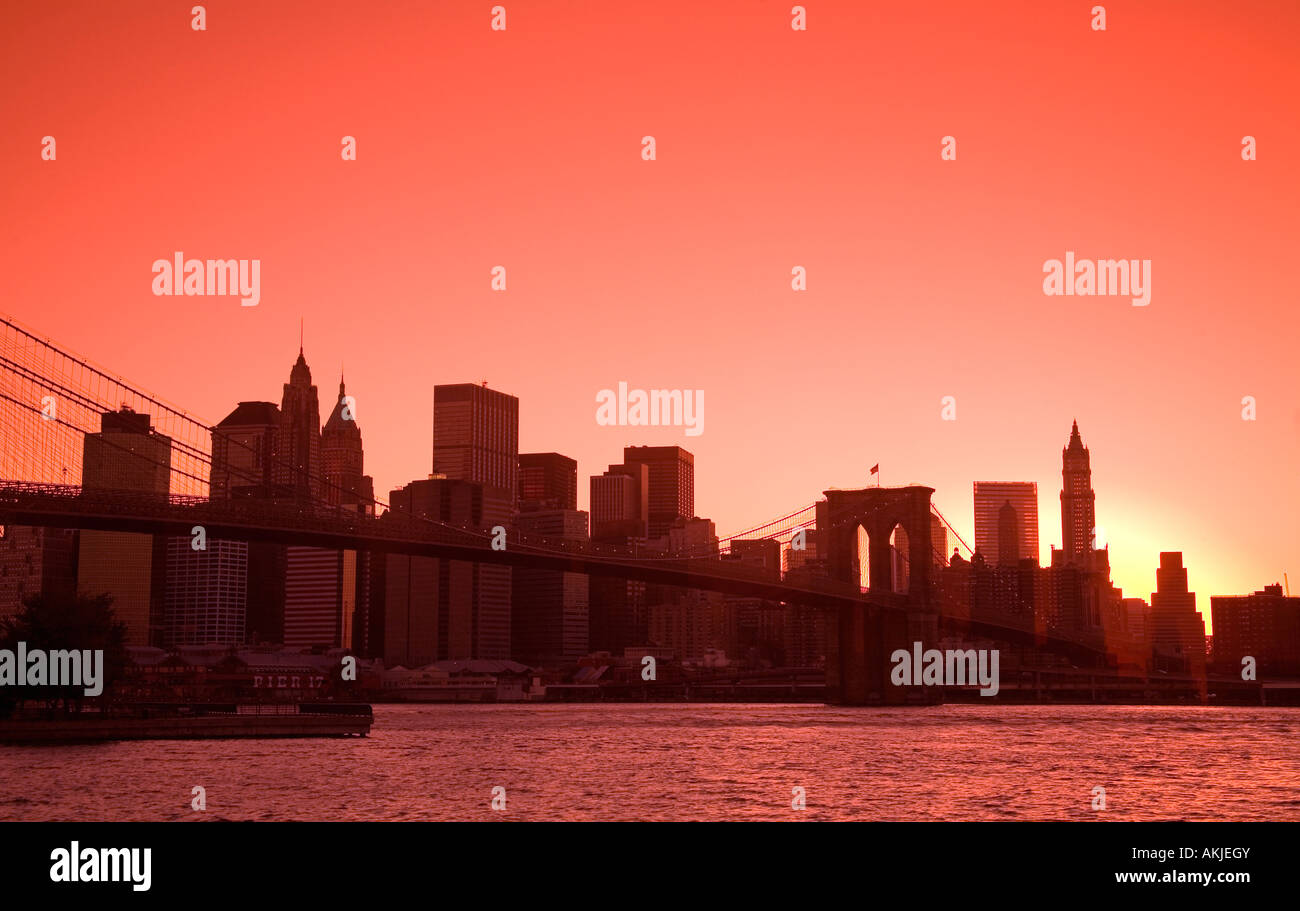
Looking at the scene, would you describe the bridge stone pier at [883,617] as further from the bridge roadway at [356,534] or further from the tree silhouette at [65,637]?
the tree silhouette at [65,637]

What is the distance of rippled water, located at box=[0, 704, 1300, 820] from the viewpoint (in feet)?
100

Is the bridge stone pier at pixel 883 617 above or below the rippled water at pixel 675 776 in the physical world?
above

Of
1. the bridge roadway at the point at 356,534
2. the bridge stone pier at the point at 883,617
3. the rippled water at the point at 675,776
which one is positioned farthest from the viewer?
the bridge stone pier at the point at 883,617

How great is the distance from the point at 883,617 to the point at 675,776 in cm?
6563

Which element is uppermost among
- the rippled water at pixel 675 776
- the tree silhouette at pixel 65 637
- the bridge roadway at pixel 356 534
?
the bridge roadway at pixel 356 534

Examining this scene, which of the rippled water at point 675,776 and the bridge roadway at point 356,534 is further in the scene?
the bridge roadway at point 356,534

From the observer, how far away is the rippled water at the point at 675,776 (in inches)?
1205

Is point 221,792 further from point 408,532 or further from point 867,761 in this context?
point 408,532

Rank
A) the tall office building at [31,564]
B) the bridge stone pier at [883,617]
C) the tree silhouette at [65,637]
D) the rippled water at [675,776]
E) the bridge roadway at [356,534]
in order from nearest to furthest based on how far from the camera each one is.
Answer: the rippled water at [675,776] < the bridge roadway at [356,534] < the tree silhouette at [65,637] < the bridge stone pier at [883,617] < the tall office building at [31,564]

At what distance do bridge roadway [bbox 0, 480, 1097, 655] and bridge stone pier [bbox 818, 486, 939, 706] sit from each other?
1.15m

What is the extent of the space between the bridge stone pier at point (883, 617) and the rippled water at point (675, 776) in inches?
1179

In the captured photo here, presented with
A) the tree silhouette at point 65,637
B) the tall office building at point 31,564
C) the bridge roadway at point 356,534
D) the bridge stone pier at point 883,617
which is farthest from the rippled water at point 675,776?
the tall office building at point 31,564

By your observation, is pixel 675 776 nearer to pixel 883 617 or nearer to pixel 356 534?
pixel 356 534

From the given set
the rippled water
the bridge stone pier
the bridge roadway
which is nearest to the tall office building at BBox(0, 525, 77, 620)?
the bridge roadway
